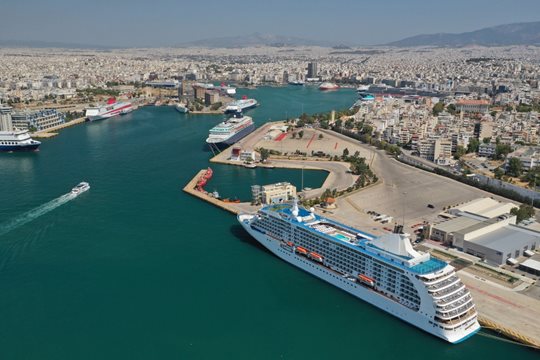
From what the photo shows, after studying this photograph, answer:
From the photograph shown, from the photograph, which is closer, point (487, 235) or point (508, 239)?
point (508, 239)

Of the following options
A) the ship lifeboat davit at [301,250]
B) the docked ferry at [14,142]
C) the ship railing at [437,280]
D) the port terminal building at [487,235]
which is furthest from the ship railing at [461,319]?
the docked ferry at [14,142]

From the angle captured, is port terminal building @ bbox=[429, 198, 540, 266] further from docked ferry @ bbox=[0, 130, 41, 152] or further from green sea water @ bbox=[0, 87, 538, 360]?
docked ferry @ bbox=[0, 130, 41, 152]

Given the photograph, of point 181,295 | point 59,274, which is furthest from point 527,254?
point 59,274

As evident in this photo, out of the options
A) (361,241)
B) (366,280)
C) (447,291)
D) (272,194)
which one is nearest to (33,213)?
(272,194)

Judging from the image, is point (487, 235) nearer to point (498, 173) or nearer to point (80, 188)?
point (498, 173)

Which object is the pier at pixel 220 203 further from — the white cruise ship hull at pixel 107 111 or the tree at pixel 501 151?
the white cruise ship hull at pixel 107 111

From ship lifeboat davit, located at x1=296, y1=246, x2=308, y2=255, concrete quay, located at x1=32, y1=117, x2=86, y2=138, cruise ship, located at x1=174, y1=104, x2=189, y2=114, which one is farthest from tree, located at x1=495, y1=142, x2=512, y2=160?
cruise ship, located at x1=174, y1=104, x2=189, y2=114
